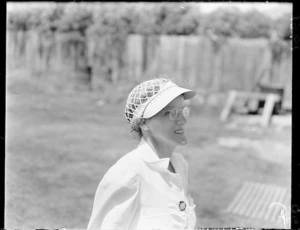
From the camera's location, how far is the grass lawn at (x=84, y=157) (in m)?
3.84

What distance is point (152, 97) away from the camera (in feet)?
4.74

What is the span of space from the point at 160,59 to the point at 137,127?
6.02 m

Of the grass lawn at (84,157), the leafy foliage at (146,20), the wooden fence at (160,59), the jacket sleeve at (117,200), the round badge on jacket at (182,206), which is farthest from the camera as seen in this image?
the wooden fence at (160,59)

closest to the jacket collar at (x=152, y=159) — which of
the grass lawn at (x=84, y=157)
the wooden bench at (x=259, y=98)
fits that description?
the grass lawn at (x=84, y=157)

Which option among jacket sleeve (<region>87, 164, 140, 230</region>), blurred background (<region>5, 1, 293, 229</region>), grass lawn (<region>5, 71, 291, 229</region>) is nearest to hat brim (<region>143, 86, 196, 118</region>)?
jacket sleeve (<region>87, 164, 140, 230</region>)

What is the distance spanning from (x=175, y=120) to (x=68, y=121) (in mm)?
4949

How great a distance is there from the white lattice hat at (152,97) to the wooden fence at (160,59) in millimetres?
5508

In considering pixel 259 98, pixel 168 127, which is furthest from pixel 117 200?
pixel 259 98

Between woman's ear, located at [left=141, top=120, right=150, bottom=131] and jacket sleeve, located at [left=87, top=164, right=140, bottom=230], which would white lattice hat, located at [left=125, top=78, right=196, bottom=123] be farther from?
jacket sleeve, located at [left=87, top=164, right=140, bottom=230]

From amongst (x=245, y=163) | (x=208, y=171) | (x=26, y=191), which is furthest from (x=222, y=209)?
(x=26, y=191)

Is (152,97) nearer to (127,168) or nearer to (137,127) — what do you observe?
(137,127)

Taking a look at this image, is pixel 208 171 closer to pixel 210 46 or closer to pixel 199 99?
pixel 199 99

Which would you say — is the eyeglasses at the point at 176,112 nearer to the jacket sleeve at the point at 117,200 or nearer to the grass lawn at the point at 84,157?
the jacket sleeve at the point at 117,200

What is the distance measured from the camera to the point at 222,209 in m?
4.11
